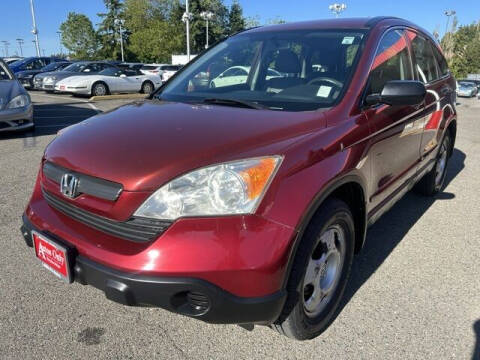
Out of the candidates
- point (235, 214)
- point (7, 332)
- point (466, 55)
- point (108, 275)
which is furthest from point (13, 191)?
point (466, 55)

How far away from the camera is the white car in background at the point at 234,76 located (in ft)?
10.1

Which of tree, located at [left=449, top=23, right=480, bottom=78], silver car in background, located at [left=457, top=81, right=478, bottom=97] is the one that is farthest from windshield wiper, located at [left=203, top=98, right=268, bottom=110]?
tree, located at [left=449, top=23, right=480, bottom=78]

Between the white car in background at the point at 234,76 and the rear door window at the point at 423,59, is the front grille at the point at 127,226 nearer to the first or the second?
the white car in background at the point at 234,76

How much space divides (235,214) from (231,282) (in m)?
0.29

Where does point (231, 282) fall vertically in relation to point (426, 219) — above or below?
above

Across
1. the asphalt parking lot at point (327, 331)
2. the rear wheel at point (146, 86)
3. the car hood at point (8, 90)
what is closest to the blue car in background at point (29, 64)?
the rear wheel at point (146, 86)

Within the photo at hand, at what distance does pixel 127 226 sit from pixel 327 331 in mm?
1357

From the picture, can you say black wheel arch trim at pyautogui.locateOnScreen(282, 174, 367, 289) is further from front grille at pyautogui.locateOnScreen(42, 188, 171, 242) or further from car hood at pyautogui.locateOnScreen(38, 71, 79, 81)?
car hood at pyautogui.locateOnScreen(38, 71, 79, 81)

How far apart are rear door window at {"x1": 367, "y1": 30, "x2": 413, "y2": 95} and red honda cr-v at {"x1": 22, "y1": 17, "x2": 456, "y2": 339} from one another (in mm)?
22

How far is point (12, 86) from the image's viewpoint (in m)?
7.68

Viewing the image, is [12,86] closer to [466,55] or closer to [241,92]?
[241,92]

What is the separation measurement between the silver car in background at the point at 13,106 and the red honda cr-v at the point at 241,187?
565cm

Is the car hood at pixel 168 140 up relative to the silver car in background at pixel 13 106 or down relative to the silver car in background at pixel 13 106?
up

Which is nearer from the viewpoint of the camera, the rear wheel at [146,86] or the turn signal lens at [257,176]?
the turn signal lens at [257,176]
